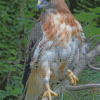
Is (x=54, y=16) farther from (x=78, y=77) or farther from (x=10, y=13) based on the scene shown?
(x=10, y=13)

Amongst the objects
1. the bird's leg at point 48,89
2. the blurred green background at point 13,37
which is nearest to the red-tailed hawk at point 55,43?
the bird's leg at point 48,89

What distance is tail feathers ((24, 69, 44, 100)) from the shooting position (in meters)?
1.20

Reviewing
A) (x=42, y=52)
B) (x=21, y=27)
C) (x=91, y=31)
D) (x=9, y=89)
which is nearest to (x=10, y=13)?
(x=21, y=27)

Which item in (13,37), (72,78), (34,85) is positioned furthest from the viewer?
(13,37)

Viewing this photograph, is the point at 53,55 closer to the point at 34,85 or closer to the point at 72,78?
the point at 72,78

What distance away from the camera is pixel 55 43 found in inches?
44.8

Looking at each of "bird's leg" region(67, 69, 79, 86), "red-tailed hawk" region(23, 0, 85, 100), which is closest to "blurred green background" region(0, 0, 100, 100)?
"red-tailed hawk" region(23, 0, 85, 100)

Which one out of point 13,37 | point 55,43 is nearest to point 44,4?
point 55,43

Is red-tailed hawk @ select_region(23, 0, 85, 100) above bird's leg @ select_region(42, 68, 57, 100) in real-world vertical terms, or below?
above

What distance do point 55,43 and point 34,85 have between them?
13.2 inches

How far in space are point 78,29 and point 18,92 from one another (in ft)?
3.57

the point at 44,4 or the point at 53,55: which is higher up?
the point at 44,4

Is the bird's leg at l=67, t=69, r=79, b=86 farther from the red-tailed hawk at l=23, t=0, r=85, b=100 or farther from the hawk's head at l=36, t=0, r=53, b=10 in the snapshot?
the hawk's head at l=36, t=0, r=53, b=10

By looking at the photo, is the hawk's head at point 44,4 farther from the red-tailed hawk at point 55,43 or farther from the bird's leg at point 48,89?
the bird's leg at point 48,89
